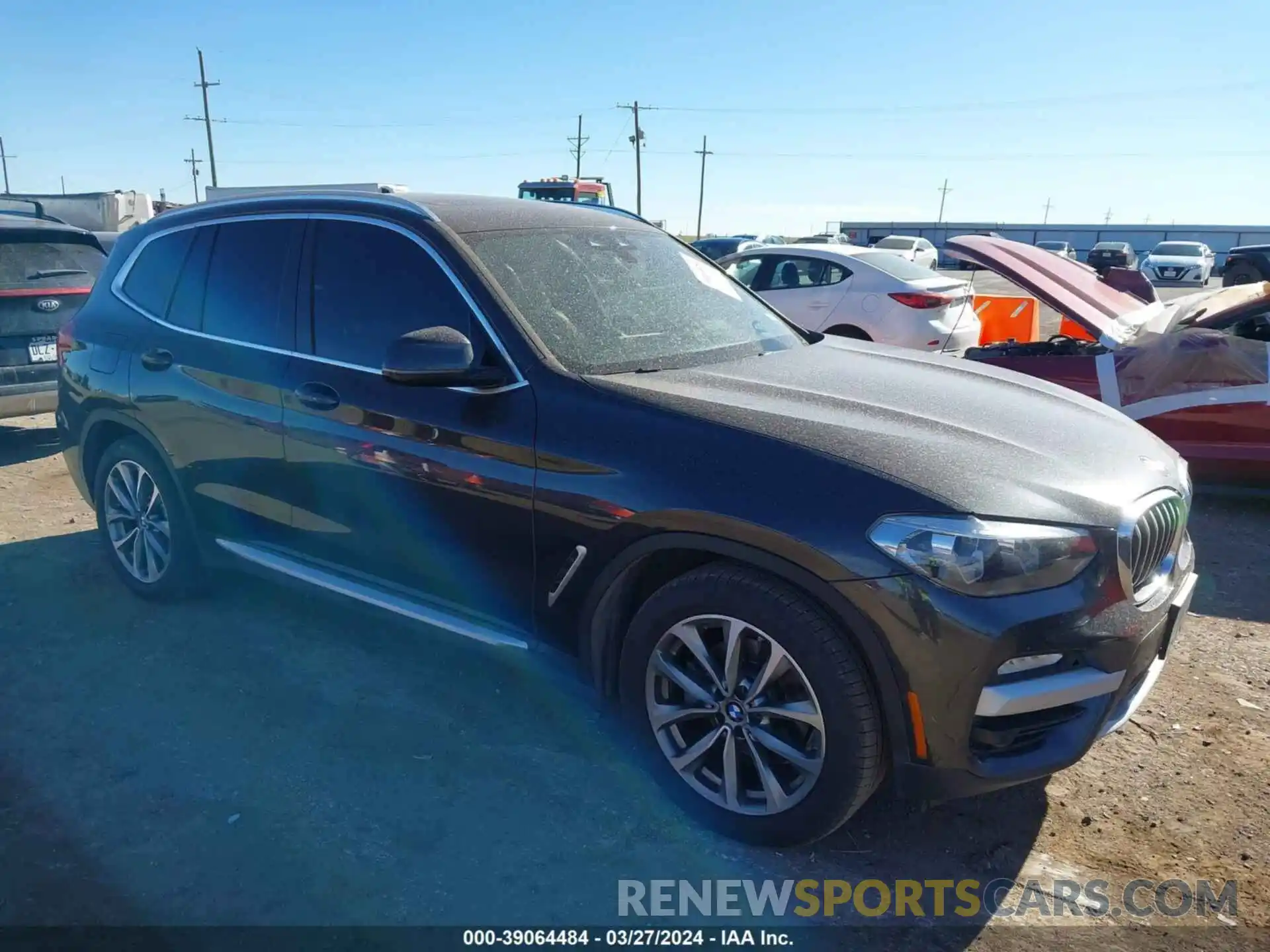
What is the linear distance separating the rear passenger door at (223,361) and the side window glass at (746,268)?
23.2 feet

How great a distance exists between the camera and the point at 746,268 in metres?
11.0

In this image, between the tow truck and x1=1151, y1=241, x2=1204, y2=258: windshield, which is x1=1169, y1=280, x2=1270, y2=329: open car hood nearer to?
the tow truck

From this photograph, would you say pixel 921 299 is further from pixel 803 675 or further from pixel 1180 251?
pixel 1180 251

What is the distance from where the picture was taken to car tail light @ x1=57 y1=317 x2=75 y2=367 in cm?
488

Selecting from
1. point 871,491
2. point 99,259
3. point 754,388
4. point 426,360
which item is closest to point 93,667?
point 426,360

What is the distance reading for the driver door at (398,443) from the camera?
10.5 ft

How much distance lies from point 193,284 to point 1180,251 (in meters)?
42.2

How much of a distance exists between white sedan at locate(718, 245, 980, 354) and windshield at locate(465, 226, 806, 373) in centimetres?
591

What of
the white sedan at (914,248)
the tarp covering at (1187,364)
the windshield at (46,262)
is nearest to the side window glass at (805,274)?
the tarp covering at (1187,364)

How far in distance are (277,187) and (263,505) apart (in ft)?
5.46

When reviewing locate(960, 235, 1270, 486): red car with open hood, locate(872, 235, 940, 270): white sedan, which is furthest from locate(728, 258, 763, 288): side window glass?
locate(872, 235, 940, 270): white sedan

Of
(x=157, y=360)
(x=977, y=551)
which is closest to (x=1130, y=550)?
(x=977, y=551)

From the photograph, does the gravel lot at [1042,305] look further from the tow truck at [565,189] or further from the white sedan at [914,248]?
the tow truck at [565,189]

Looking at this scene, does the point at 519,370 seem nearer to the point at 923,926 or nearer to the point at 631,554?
the point at 631,554
